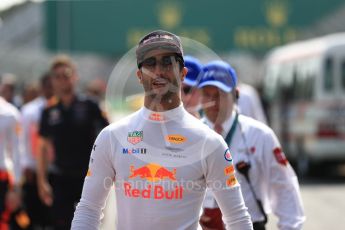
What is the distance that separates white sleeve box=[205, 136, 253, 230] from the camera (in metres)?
3.96

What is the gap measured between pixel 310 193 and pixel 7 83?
679cm

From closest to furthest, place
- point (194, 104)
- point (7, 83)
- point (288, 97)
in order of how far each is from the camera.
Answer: point (194, 104), point (7, 83), point (288, 97)

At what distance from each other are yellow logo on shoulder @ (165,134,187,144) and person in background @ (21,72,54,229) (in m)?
7.29

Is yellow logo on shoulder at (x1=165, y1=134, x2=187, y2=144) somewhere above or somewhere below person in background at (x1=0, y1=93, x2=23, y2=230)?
above

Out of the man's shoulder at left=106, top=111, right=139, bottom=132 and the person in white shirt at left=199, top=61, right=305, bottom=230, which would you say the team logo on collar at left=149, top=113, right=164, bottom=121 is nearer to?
the man's shoulder at left=106, top=111, right=139, bottom=132

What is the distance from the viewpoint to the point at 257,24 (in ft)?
210

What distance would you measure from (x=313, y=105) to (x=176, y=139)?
1543 centimetres

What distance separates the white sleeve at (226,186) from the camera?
3957mm

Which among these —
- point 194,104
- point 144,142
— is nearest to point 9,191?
point 194,104

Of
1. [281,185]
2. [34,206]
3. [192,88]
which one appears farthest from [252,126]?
[34,206]

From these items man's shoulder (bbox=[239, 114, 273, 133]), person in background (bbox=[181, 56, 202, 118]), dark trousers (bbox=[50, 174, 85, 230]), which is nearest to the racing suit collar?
man's shoulder (bbox=[239, 114, 273, 133])

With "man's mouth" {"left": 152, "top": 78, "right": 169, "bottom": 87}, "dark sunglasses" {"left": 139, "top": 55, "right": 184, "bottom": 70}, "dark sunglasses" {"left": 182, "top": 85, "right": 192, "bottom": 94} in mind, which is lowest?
"dark sunglasses" {"left": 182, "top": 85, "right": 192, "bottom": 94}

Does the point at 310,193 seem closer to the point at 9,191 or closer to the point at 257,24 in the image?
the point at 9,191

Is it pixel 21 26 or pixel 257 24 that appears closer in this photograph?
pixel 257 24
